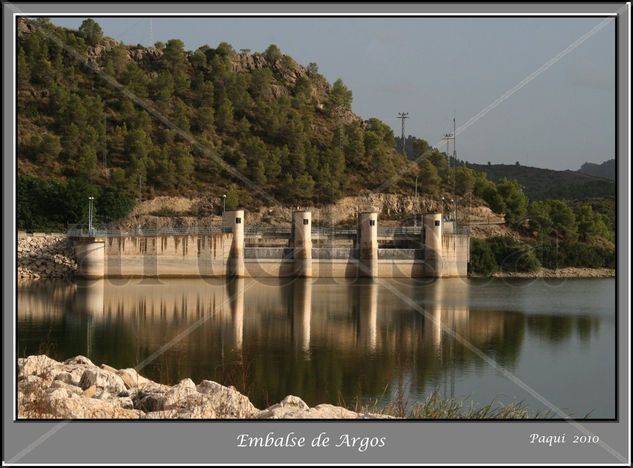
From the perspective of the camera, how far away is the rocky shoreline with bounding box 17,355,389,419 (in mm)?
10430

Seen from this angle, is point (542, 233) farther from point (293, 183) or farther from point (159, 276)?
point (159, 276)

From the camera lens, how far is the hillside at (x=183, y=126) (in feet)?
197

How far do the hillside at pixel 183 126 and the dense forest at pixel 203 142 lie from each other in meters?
0.11

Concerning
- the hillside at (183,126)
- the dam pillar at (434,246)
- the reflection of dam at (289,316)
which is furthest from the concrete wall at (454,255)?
the hillside at (183,126)

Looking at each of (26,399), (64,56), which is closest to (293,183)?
(64,56)

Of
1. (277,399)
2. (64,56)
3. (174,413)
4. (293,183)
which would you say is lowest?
(277,399)

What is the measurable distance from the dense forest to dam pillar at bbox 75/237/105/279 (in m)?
8.17

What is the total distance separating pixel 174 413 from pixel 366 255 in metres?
35.4

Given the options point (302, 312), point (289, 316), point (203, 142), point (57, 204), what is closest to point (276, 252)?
point (302, 312)

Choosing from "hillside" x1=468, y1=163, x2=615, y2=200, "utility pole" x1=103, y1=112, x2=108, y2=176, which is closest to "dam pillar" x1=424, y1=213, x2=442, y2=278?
"utility pole" x1=103, y1=112, x2=108, y2=176

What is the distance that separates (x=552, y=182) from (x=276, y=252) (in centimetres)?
9179

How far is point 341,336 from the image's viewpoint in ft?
87.1

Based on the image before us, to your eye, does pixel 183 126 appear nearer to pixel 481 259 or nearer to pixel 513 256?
pixel 481 259

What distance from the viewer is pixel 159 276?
143 ft
